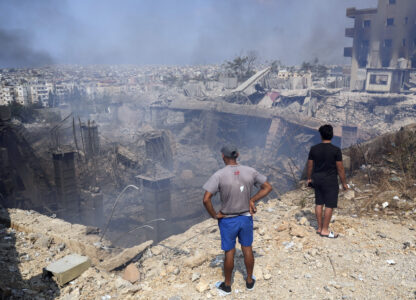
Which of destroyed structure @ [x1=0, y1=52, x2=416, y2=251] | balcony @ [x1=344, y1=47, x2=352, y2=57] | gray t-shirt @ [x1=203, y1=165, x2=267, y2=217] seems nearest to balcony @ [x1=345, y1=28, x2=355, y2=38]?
balcony @ [x1=344, y1=47, x2=352, y2=57]

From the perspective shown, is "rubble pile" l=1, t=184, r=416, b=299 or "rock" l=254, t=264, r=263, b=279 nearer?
"rubble pile" l=1, t=184, r=416, b=299

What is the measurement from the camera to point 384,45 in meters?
31.9

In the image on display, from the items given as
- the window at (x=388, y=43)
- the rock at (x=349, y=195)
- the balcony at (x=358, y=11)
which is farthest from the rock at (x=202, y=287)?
the balcony at (x=358, y=11)

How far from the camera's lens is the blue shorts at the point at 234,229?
2631 millimetres

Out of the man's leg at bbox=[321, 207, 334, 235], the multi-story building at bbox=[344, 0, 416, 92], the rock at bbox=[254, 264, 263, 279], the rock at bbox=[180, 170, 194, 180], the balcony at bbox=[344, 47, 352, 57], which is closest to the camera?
the rock at bbox=[254, 264, 263, 279]

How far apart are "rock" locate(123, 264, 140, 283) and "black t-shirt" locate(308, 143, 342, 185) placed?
233 cm

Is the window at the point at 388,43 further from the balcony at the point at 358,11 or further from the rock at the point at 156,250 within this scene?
the rock at the point at 156,250

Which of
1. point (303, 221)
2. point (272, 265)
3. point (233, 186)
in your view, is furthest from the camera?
point (303, 221)

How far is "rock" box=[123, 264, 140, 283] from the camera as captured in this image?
325 centimetres

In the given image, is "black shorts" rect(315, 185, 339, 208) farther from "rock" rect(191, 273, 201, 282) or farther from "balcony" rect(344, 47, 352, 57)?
"balcony" rect(344, 47, 352, 57)

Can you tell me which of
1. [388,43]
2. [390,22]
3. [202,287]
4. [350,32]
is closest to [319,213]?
[202,287]

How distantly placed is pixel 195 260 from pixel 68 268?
4.35 feet

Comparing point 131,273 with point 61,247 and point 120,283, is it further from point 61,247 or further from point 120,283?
point 61,247

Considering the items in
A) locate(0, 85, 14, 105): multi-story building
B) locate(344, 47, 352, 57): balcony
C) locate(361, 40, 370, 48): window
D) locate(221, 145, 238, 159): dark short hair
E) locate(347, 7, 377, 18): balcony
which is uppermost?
locate(347, 7, 377, 18): balcony
